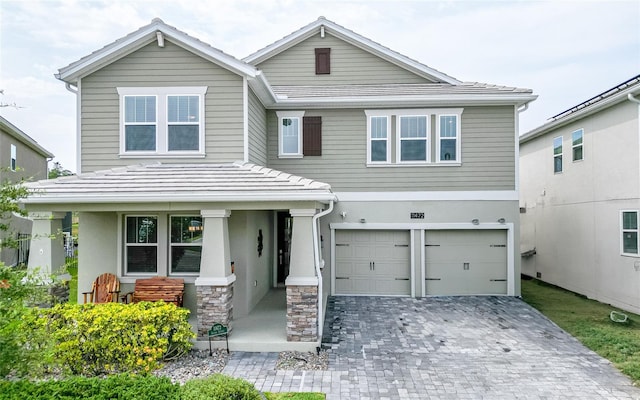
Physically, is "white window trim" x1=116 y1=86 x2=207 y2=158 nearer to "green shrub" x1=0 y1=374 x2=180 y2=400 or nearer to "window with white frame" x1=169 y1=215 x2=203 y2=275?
"window with white frame" x1=169 y1=215 x2=203 y2=275

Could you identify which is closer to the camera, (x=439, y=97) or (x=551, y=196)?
(x=439, y=97)

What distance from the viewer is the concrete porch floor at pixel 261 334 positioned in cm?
780

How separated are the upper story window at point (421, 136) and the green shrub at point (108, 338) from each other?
7813 millimetres

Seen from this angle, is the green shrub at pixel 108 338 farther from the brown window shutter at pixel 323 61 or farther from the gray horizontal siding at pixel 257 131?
the brown window shutter at pixel 323 61

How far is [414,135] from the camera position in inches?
480

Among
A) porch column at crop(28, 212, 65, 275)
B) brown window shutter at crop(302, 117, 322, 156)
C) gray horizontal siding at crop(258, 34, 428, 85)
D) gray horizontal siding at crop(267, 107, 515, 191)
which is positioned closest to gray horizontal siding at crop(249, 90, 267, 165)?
gray horizontal siding at crop(267, 107, 515, 191)

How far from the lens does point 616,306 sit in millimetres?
11289

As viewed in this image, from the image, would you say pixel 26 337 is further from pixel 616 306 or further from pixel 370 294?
pixel 616 306

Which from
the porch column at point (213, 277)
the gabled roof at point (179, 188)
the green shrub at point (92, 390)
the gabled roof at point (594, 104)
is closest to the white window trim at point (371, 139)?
the gabled roof at point (179, 188)

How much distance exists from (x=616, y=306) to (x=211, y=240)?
1147 cm

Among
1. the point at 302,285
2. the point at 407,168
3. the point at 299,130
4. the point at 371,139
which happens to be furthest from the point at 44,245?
the point at 407,168

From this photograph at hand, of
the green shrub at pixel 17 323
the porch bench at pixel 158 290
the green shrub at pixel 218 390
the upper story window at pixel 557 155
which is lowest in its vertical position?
the green shrub at pixel 218 390

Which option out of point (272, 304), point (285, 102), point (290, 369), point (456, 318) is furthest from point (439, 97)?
point (290, 369)

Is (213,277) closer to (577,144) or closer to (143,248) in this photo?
(143,248)
